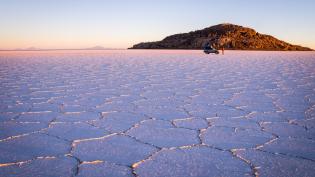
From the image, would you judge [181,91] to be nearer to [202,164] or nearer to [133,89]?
[133,89]

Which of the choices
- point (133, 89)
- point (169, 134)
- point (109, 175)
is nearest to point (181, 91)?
point (133, 89)

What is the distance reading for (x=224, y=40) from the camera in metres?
70.9

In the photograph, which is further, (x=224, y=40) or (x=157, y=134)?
(x=224, y=40)

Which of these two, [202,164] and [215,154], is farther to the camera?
[215,154]

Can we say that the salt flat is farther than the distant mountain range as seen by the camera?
No

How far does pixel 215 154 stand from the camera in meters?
2.18

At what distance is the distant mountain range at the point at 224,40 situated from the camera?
69.4 metres

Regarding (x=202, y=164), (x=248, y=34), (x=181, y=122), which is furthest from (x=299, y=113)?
(x=248, y=34)

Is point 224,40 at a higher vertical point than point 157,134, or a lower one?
higher

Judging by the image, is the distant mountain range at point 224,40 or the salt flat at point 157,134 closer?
the salt flat at point 157,134

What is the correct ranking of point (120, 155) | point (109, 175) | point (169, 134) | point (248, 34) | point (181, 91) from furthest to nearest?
point (248, 34)
point (181, 91)
point (169, 134)
point (120, 155)
point (109, 175)

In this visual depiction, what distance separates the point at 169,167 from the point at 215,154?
0.38 meters

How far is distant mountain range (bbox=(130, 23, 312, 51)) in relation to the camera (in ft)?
228

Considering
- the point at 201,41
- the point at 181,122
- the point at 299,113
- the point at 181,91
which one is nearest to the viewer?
the point at 181,122
